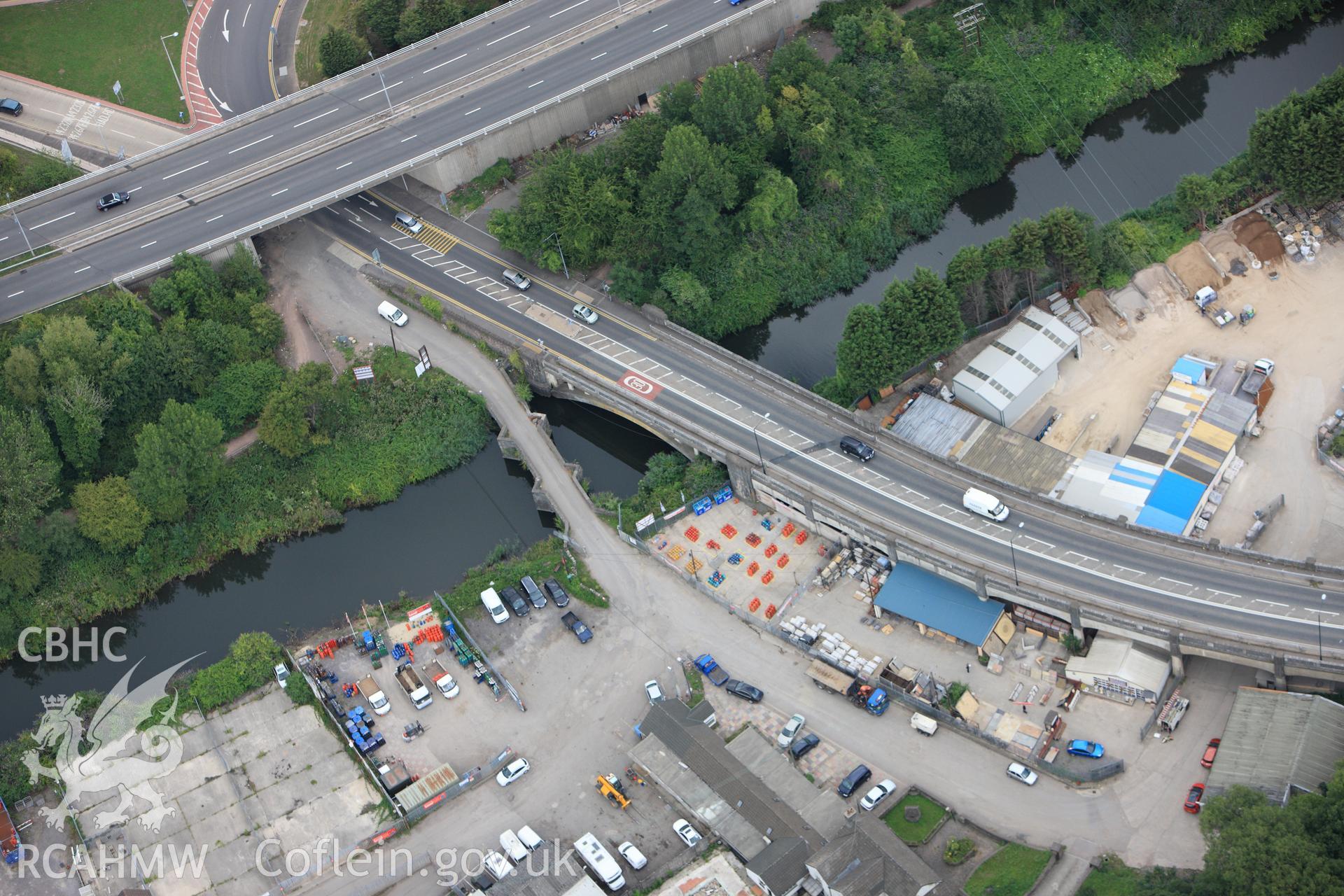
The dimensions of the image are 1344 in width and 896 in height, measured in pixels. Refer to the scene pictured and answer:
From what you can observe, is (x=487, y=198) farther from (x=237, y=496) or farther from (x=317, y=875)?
(x=317, y=875)

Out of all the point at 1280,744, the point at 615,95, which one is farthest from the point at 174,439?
the point at 1280,744

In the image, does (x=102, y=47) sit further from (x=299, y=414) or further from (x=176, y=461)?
(x=176, y=461)

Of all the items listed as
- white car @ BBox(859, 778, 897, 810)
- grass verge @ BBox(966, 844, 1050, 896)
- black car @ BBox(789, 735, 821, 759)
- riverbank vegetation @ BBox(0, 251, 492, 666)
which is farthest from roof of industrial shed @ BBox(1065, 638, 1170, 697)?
riverbank vegetation @ BBox(0, 251, 492, 666)

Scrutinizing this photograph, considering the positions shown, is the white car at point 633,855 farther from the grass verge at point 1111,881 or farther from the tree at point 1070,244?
the tree at point 1070,244

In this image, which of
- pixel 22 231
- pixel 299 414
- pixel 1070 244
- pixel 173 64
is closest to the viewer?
pixel 299 414

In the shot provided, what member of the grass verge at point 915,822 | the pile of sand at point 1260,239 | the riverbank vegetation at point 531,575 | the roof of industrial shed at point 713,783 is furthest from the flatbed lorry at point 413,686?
the pile of sand at point 1260,239

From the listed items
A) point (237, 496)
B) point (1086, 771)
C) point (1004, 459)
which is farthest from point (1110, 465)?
point (237, 496)

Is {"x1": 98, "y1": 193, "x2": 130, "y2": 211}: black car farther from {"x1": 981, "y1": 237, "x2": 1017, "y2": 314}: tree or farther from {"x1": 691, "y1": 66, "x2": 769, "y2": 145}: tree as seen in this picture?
{"x1": 981, "y1": 237, "x2": 1017, "y2": 314}: tree
